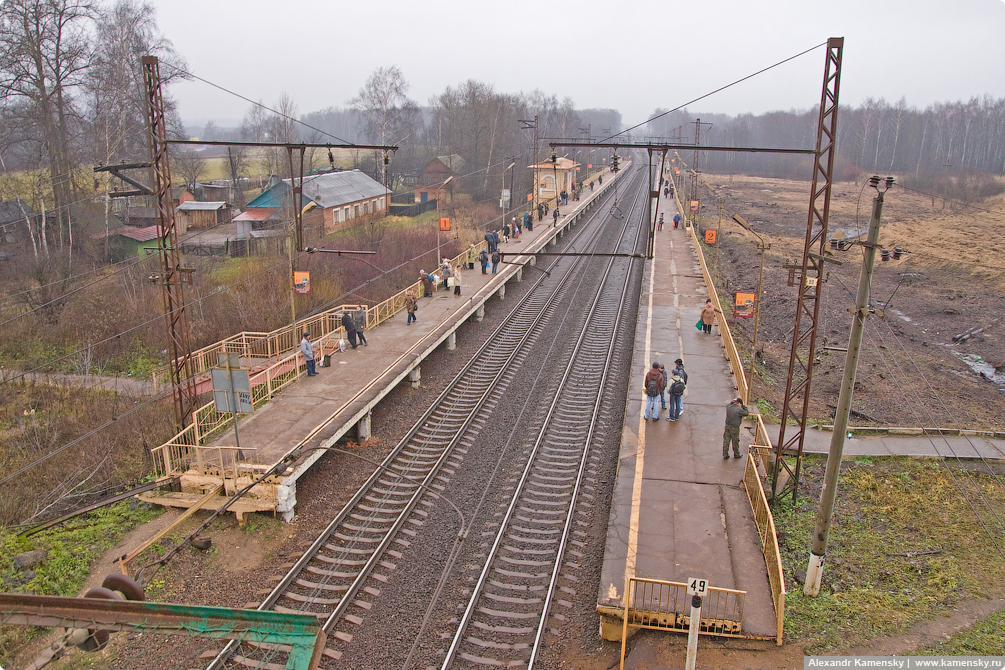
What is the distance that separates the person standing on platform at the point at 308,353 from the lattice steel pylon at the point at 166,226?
3.06 metres

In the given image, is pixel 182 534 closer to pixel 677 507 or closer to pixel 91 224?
pixel 677 507

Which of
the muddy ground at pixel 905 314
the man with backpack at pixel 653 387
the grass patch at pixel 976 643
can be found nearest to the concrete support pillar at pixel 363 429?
the man with backpack at pixel 653 387

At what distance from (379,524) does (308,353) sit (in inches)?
250

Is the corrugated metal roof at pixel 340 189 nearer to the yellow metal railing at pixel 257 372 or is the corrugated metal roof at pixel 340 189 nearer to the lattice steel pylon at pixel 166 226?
the yellow metal railing at pixel 257 372

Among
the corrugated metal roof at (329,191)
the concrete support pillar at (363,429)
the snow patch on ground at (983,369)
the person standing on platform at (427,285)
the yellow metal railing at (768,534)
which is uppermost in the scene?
the corrugated metal roof at (329,191)

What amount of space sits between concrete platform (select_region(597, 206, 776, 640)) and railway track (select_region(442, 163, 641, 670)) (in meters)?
0.95

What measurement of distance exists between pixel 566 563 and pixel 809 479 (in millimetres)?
5961

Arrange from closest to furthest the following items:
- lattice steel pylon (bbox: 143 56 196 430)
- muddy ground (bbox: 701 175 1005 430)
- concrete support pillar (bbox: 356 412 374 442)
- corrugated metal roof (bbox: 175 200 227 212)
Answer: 1. lattice steel pylon (bbox: 143 56 196 430)
2. concrete support pillar (bbox: 356 412 374 442)
3. muddy ground (bbox: 701 175 1005 430)
4. corrugated metal roof (bbox: 175 200 227 212)

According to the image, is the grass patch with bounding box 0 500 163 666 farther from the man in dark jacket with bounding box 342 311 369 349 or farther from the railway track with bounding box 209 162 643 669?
the man in dark jacket with bounding box 342 311 369 349

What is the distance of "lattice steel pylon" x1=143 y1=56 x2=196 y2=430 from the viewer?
1284 centimetres

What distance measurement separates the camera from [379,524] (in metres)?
12.2

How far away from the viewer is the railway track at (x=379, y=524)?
31.8ft

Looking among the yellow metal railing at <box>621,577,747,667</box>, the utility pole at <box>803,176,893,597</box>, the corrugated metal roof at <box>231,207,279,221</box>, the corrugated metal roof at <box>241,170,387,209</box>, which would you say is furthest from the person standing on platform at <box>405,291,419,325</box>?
the corrugated metal roof at <box>231,207,279,221</box>

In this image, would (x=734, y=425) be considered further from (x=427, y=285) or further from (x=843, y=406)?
(x=427, y=285)
